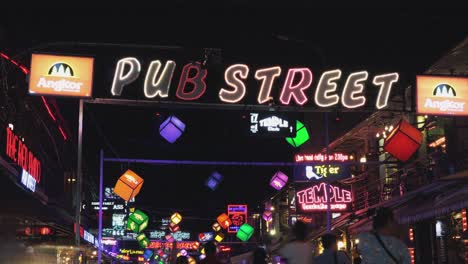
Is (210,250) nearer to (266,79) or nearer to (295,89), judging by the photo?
(266,79)

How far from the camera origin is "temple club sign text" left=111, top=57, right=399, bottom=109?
1659 centimetres

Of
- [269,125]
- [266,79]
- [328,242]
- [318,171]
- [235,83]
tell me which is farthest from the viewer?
[318,171]

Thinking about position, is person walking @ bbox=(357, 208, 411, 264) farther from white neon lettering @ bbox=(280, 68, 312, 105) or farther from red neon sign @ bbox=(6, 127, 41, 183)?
red neon sign @ bbox=(6, 127, 41, 183)

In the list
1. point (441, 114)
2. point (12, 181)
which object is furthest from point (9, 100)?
point (441, 114)

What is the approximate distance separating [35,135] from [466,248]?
53.0 ft

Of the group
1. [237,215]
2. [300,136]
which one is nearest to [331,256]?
[300,136]

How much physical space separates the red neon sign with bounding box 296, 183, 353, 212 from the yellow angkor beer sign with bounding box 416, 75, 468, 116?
405 inches

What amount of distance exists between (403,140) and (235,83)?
4838 mm

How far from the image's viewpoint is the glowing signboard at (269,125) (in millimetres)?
18922

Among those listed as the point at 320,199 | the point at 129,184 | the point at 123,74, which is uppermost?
the point at 123,74

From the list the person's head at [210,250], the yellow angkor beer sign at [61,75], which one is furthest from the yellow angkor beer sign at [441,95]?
the person's head at [210,250]


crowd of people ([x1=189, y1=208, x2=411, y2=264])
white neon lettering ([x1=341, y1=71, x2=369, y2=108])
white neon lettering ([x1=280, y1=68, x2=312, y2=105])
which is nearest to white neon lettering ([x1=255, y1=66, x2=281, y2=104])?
white neon lettering ([x1=280, y1=68, x2=312, y2=105])

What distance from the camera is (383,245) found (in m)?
6.54

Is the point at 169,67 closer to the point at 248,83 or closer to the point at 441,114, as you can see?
the point at 248,83
